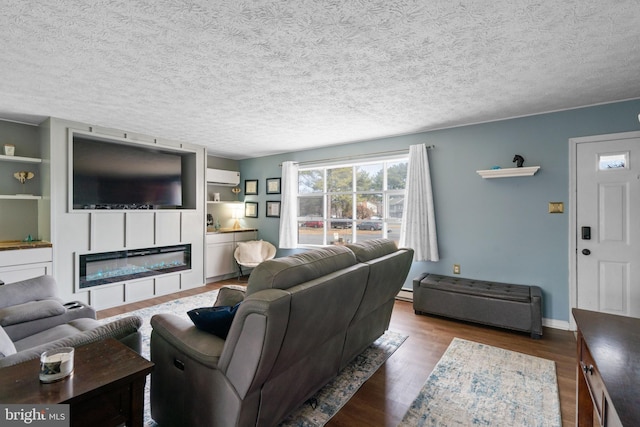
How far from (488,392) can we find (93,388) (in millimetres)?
2379

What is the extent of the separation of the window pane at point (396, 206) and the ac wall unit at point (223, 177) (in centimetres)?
320

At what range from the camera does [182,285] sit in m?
4.82

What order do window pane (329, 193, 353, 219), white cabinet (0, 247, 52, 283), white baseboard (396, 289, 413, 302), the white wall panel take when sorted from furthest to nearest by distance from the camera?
window pane (329, 193, 353, 219) → white baseboard (396, 289, 413, 302) → the white wall panel → white cabinet (0, 247, 52, 283)

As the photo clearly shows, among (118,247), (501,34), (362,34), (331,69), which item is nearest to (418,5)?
(362,34)

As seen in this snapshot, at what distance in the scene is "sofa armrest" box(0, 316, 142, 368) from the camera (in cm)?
127

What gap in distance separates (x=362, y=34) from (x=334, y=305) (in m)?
1.64

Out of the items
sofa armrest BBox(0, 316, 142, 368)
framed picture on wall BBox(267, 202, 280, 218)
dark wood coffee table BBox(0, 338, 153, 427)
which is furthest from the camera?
framed picture on wall BBox(267, 202, 280, 218)

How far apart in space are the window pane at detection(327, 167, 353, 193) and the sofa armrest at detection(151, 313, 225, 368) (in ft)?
12.0

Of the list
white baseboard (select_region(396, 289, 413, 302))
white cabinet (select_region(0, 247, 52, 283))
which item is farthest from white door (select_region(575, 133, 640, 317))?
white cabinet (select_region(0, 247, 52, 283))

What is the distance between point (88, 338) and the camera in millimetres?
1440

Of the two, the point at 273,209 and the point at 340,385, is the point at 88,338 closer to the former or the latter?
the point at 340,385

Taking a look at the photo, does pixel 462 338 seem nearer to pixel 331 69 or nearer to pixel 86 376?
pixel 331 69

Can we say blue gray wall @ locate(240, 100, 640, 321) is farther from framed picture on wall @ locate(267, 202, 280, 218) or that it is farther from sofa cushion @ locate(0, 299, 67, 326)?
sofa cushion @ locate(0, 299, 67, 326)

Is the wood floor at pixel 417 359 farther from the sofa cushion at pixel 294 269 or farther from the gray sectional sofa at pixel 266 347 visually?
the sofa cushion at pixel 294 269
